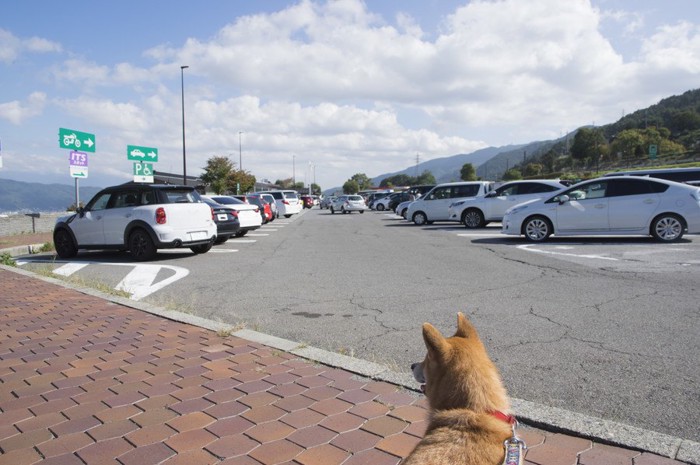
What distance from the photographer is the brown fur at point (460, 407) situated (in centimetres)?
149

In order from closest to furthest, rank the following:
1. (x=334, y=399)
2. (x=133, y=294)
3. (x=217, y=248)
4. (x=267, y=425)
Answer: (x=267, y=425)
(x=334, y=399)
(x=133, y=294)
(x=217, y=248)

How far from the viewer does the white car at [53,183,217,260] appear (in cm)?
1131

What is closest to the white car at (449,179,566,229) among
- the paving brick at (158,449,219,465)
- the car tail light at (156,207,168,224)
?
the car tail light at (156,207,168,224)

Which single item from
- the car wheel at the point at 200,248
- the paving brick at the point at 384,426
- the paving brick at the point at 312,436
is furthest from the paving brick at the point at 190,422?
the car wheel at the point at 200,248

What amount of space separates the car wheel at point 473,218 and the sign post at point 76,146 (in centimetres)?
1448

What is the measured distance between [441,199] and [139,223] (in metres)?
14.7

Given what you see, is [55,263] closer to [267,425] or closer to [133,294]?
[133,294]

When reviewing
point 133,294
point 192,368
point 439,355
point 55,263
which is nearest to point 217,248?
point 55,263

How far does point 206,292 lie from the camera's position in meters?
7.66

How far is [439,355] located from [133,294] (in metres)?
6.96

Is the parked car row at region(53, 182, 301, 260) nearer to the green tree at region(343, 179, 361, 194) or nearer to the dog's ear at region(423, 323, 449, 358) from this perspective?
the dog's ear at region(423, 323, 449, 358)

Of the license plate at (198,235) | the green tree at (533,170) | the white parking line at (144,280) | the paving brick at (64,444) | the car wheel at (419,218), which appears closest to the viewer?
the paving brick at (64,444)

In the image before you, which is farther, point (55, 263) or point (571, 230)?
point (571, 230)

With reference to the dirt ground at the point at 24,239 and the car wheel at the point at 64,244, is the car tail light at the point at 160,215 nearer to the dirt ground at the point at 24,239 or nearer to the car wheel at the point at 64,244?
the car wheel at the point at 64,244
